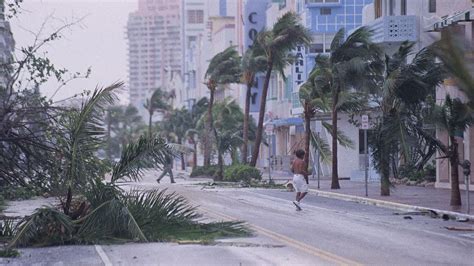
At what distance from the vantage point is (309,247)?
1650cm

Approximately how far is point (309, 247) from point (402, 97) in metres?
13.4

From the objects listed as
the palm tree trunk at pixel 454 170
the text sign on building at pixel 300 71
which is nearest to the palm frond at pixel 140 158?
the palm tree trunk at pixel 454 170

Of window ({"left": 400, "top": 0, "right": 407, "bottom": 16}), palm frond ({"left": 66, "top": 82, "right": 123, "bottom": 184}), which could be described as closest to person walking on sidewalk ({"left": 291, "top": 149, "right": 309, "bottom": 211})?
palm frond ({"left": 66, "top": 82, "right": 123, "bottom": 184})

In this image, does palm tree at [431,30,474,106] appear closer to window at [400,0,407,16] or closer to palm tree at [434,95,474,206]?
palm tree at [434,95,474,206]

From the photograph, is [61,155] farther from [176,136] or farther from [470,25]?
[176,136]

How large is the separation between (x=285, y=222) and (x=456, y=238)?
4662 mm

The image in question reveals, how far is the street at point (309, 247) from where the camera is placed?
48.9 feet

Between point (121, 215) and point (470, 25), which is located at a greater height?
point (470, 25)

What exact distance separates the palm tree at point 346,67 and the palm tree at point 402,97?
3314mm

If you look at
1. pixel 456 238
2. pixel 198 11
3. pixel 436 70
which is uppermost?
pixel 198 11

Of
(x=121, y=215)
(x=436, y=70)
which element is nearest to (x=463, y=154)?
(x=436, y=70)

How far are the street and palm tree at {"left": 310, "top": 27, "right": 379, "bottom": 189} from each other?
9.86 m

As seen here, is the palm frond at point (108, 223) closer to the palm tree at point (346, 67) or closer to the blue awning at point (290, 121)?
the palm tree at point (346, 67)

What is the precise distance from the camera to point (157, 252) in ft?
52.5
